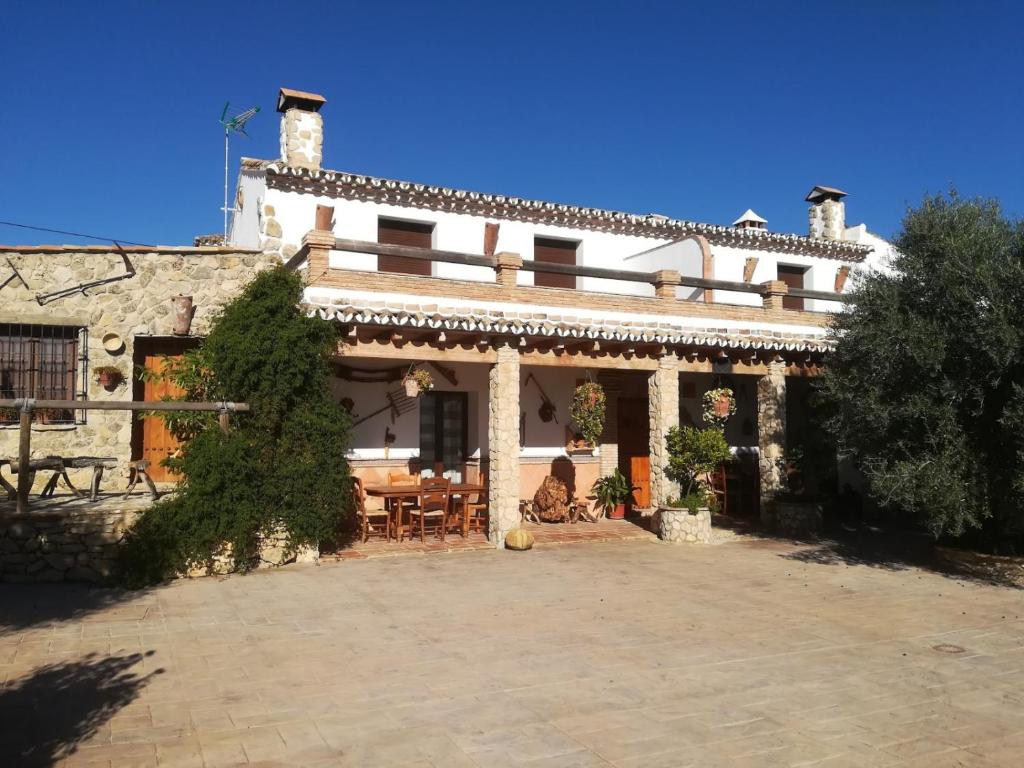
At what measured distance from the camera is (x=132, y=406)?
9.26 meters

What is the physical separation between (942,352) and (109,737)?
9.53 m

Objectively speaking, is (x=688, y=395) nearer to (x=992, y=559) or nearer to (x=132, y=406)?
(x=992, y=559)

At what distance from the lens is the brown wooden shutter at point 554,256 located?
16.3m

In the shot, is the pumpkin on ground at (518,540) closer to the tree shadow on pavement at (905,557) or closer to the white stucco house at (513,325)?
the white stucco house at (513,325)

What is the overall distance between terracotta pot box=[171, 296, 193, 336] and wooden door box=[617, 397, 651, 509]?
813 cm

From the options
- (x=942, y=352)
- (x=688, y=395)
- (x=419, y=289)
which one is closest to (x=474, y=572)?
(x=419, y=289)

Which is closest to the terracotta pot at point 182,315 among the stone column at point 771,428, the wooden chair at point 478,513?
the wooden chair at point 478,513

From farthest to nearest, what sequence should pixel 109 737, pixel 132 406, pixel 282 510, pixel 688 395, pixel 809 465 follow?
pixel 688 395 < pixel 809 465 < pixel 282 510 < pixel 132 406 < pixel 109 737

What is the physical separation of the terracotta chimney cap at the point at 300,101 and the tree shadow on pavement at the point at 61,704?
10999 mm

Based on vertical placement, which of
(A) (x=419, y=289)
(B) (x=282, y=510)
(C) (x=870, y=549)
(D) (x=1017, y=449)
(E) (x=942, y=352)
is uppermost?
(A) (x=419, y=289)

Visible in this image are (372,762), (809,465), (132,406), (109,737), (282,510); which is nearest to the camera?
(372,762)

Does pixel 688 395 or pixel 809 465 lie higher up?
pixel 688 395

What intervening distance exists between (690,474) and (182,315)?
332 inches

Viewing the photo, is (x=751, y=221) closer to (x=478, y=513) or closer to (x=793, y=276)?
(x=793, y=276)
